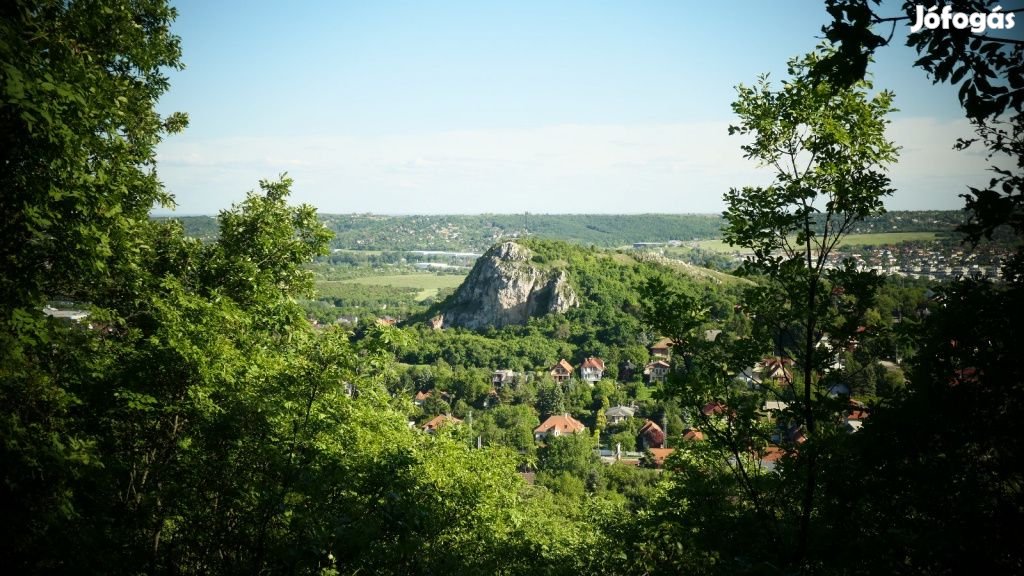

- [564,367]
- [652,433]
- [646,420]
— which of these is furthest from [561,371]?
[652,433]

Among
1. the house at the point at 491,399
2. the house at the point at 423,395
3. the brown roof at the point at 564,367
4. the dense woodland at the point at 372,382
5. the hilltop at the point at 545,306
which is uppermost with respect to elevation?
the dense woodland at the point at 372,382

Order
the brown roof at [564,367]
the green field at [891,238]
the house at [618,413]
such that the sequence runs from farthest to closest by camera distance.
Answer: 1. the green field at [891,238]
2. the brown roof at [564,367]
3. the house at [618,413]

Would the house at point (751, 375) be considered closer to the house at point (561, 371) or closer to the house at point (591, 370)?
the house at point (591, 370)

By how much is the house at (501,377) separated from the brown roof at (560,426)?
18.2 metres

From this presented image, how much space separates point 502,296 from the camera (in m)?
125

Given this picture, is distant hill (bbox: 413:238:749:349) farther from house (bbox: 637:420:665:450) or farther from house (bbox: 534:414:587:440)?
house (bbox: 637:420:665:450)

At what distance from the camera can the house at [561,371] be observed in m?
85.8

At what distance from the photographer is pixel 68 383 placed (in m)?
7.40

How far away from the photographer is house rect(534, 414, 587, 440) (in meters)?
61.1

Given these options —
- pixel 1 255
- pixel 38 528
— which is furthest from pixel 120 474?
pixel 1 255

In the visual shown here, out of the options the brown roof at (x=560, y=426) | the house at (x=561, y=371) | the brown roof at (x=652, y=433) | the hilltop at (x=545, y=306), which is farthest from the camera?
the hilltop at (x=545, y=306)

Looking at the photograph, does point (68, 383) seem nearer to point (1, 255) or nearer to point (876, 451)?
point (1, 255)

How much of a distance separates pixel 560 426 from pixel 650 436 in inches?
392

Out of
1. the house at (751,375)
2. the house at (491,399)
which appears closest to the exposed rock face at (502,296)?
the house at (491,399)
